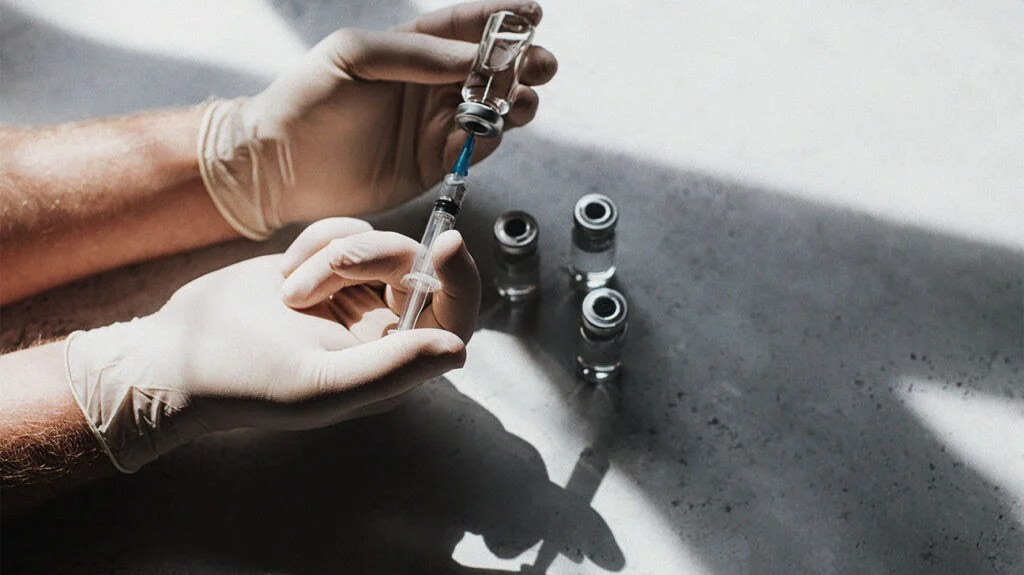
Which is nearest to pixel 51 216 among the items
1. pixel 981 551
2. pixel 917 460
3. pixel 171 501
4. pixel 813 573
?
pixel 171 501

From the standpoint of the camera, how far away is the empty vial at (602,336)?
1252 millimetres

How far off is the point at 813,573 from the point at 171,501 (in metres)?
1.02

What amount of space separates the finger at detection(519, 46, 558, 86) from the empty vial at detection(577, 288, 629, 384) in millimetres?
359

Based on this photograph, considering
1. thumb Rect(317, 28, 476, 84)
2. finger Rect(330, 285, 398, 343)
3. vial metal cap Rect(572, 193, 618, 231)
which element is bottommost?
finger Rect(330, 285, 398, 343)

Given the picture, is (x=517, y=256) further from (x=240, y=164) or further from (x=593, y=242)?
(x=240, y=164)

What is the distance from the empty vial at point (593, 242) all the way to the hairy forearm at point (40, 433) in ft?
2.65

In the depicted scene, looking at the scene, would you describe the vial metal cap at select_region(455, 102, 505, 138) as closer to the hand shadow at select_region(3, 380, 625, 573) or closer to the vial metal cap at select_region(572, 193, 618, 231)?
the vial metal cap at select_region(572, 193, 618, 231)

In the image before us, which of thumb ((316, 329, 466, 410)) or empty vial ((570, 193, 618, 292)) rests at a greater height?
empty vial ((570, 193, 618, 292))

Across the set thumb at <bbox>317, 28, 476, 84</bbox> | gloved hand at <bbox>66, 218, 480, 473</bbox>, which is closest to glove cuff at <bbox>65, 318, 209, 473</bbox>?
gloved hand at <bbox>66, 218, 480, 473</bbox>

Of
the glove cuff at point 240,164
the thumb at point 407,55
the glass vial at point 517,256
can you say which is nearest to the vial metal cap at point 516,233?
the glass vial at point 517,256

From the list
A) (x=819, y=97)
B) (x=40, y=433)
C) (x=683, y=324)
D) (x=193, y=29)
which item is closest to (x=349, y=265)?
(x=40, y=433)

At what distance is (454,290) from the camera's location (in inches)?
44.3

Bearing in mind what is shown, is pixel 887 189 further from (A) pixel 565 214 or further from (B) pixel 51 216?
(B) pixel 51 216

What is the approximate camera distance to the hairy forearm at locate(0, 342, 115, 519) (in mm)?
1144
